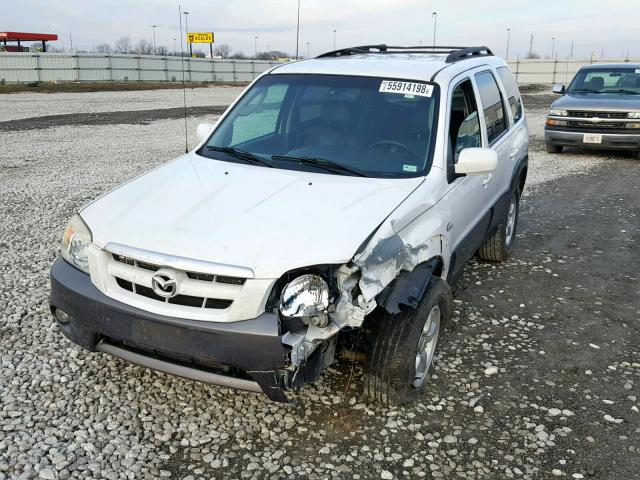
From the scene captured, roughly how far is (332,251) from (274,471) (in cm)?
112

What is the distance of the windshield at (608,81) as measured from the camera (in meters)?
12.5

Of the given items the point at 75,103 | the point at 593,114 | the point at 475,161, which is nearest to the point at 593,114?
the point at 593,114

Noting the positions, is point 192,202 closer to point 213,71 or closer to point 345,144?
point 345,144

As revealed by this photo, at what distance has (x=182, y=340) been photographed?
2840 mm

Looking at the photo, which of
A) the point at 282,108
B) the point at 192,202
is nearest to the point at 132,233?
the point at 192,202

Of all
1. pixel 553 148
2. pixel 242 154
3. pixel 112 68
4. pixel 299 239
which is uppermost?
pixel 112 68

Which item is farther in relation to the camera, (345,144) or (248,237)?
(345,144)

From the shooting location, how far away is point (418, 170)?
3756 mm

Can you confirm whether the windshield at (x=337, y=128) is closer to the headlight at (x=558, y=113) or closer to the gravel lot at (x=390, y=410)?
the gravel lot at (x=390, y=410)

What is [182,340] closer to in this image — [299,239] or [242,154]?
[299,239]

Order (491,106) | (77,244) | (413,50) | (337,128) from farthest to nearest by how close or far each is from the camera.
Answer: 1. (413,50)
2. (491,106)
3. (337,128)
4. (77,244)

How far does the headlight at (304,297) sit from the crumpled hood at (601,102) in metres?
10.7

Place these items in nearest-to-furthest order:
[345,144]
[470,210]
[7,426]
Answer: [7,426], [345,144], [470,210]

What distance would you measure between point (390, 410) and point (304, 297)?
3.40ft
